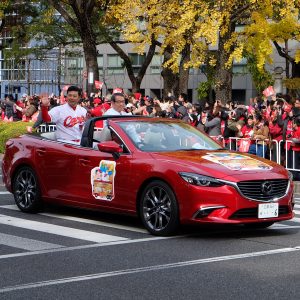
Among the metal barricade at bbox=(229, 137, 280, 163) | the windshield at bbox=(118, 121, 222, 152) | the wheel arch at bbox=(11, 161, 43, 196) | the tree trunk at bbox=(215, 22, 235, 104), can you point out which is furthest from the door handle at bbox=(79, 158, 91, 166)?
the tree trunk at bbox=(215, 22, 235, 104)

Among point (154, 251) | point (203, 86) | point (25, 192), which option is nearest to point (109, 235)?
point (154, 251)

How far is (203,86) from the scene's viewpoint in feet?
219

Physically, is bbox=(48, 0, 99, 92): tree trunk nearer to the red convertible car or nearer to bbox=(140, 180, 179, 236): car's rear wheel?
the red convertible car

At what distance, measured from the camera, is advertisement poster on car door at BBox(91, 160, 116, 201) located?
11.1 m

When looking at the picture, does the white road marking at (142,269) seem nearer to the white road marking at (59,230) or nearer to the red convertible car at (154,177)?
the red convertible car at (154,177)

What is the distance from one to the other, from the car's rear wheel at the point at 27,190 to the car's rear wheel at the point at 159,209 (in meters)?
2.34

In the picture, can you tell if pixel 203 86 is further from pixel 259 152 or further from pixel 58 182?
pixel 58 182

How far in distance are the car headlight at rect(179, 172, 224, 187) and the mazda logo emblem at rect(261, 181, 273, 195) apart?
57cm

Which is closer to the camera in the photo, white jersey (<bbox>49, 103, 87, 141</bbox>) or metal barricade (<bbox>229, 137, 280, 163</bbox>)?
white jersey (<bbox>49, 103, 87, 141</bbox>)

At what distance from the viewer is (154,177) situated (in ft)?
34.7

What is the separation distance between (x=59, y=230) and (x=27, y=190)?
6.10 ft

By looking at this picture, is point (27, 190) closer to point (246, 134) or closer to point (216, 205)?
point (216, 205)

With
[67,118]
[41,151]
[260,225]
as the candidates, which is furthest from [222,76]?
[260,225]

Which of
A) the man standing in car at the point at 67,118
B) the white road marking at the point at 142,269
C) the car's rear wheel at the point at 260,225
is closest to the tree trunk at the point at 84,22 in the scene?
the man standing in car at the point at 67,118
